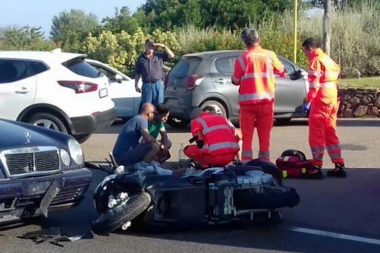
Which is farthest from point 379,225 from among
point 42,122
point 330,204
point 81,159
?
point 42,122

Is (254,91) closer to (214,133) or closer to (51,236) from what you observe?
(214,133)

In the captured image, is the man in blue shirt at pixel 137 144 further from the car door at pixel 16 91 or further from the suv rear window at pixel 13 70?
the suv rear window at pixel 13 70

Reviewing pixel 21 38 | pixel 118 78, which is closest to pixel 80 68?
pixel 118 78

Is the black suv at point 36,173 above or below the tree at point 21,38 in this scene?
above

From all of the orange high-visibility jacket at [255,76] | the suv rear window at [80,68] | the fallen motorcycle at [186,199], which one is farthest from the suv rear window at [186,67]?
the fallen motorcycle at [186,199]

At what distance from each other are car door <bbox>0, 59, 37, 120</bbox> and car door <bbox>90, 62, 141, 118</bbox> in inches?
176

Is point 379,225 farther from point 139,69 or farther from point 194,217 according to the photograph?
point 139,69

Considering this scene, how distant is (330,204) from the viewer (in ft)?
30.7

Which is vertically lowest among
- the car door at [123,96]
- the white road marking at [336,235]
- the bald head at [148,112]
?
the car door at [123,96]

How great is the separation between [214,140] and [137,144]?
975mm

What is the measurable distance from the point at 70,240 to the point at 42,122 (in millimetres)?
5716

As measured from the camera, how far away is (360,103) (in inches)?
728

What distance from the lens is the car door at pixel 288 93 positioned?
55.5 feet

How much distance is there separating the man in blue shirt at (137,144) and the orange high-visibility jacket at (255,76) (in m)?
1.16
